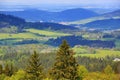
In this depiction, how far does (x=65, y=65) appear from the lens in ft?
148

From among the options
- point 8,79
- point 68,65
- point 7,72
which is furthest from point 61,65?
point 7,72

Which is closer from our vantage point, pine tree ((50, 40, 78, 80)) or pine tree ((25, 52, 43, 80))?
pine tree ((50, 40, 78, 80))

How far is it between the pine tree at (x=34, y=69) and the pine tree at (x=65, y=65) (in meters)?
2.33

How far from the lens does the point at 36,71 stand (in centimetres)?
4722

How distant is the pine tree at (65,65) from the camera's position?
44.5m

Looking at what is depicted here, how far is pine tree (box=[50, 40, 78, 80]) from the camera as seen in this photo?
1751 inches

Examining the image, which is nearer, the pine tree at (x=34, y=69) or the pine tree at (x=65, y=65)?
the pine tree at (x=65, y=65)

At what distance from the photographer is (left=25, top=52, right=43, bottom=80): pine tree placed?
1844 inches

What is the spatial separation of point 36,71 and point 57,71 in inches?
124

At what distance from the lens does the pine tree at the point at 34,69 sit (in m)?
46.8

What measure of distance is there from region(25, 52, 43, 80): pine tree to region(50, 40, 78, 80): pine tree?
7.65 feet

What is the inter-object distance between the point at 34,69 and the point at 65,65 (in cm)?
445

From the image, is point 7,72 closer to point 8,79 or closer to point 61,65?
point 8,79

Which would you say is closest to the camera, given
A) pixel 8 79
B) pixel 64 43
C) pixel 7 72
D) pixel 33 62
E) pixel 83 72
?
pixel 64 43
